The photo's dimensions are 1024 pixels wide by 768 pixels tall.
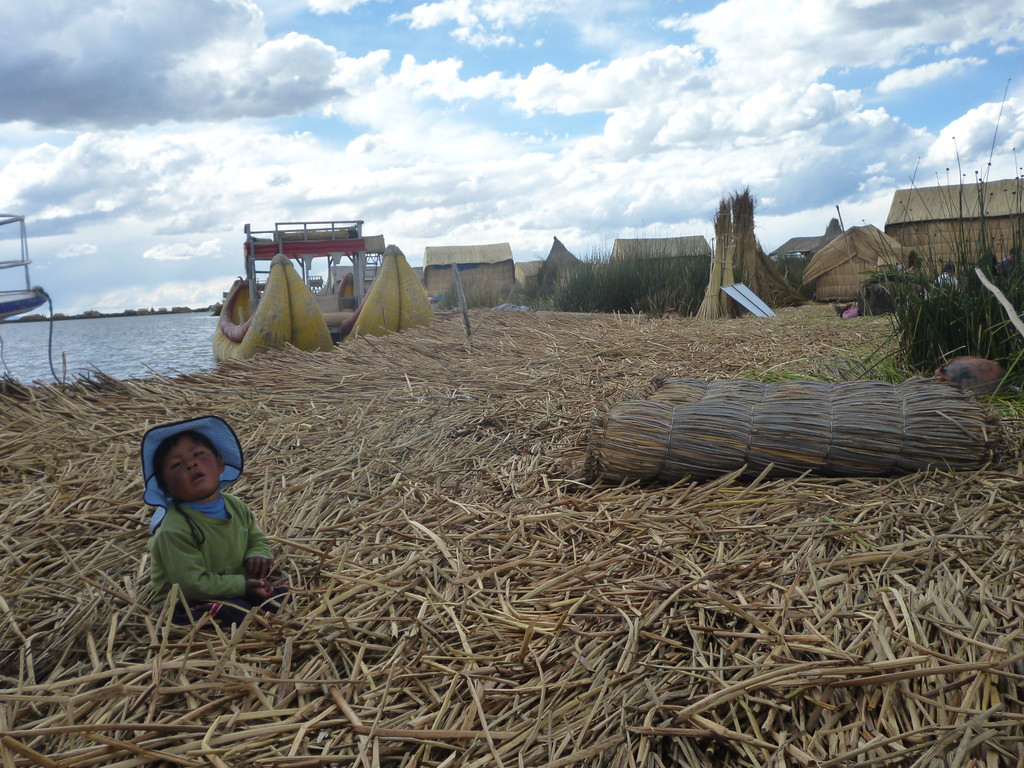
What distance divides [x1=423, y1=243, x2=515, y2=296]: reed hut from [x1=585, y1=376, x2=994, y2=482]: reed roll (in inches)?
1341

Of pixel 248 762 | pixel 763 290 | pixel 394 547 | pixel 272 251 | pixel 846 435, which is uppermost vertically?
pixel 272 251

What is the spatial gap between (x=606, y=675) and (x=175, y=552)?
1.18m

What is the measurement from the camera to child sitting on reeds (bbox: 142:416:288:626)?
2.03 metres

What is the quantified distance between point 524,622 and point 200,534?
0.93 metres

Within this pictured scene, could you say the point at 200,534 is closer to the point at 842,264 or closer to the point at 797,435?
the point at 797,435

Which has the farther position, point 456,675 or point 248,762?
point 456,675

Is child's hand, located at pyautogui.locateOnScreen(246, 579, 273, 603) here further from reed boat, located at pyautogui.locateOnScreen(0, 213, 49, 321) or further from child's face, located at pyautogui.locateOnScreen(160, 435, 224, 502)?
reed boat, located at pyautogui.locateOnScreen(0, 213, 49, 321)

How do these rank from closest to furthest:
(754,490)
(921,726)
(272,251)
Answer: (921,726) → (754,490) → (272,251)

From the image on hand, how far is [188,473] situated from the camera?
82.8 inches

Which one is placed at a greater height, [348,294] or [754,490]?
[348,294]

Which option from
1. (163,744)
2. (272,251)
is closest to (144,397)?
(163,744)

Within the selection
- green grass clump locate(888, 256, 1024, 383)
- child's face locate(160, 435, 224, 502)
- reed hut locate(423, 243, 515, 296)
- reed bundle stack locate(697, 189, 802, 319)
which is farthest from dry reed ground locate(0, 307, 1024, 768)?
reed hut locate(423, 243, 515, 296)

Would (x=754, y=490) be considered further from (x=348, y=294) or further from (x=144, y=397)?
(x=348, y=294)

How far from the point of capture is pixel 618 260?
50.6 ft
